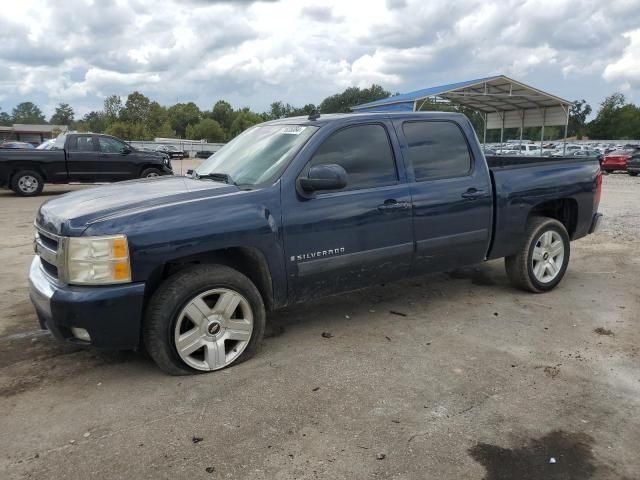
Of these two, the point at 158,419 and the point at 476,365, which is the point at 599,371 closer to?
the point at 476,365

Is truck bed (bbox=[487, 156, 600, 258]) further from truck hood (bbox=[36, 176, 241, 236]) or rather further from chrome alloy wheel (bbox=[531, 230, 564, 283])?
truck hood (bbox=[36, 176, 241, 236])

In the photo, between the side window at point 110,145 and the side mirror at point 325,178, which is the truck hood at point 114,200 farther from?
the side window at point 110,145

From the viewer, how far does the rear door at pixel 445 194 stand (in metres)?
4.57

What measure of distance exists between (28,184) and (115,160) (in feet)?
7.69

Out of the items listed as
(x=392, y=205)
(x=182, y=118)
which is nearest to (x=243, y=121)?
(x=182, y=118)

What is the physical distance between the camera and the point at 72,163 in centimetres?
1469

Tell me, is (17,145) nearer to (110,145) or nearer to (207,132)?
(110,145)

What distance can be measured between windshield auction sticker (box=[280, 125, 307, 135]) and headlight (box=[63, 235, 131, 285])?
167 centimetres

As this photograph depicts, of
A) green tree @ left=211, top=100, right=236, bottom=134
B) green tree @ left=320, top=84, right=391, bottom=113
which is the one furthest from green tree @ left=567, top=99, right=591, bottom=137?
green tree @ left=211, top=100, right=236, bottom=134

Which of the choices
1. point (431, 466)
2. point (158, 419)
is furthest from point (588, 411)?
point (158, 419)

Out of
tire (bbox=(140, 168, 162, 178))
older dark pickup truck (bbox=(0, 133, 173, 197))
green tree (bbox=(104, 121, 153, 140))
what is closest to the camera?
older dark pickup truck (bbox=(0, 133, 173, 197))

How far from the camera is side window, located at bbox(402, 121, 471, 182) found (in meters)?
4.63

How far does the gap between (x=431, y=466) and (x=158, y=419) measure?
1.58 metres

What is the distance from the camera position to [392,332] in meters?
4.51
